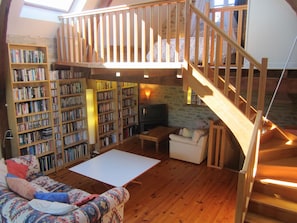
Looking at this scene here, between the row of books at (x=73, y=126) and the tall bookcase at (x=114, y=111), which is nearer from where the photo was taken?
the row of books at (x=73, y=126)

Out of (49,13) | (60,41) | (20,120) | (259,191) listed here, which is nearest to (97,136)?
(20,120)

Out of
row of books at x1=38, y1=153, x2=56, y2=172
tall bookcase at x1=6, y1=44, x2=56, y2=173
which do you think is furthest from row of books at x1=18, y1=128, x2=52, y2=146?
row of books at x1=38, y1=153, x2=56, y2=172

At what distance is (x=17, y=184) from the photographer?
2.72m

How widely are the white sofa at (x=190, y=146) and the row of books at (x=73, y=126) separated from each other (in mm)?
1941

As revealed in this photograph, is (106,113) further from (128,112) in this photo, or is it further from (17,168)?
(17,168)

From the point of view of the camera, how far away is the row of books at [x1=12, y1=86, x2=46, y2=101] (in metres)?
3.91

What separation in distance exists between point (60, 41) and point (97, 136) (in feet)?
7.19

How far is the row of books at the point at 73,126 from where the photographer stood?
4857 millimetres

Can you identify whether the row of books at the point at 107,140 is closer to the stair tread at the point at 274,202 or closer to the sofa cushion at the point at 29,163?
the sofa cushion at the point at 29,163

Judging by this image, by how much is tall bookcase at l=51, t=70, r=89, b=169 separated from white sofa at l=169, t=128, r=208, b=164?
6.31 ft

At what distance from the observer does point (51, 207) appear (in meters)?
2.28

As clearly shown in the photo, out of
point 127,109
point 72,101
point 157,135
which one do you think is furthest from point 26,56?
point 157,135

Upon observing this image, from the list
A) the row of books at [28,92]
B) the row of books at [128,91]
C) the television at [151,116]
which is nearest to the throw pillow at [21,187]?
the row of books at [28,92]

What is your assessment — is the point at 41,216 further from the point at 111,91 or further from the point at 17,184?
the point at 111,91
